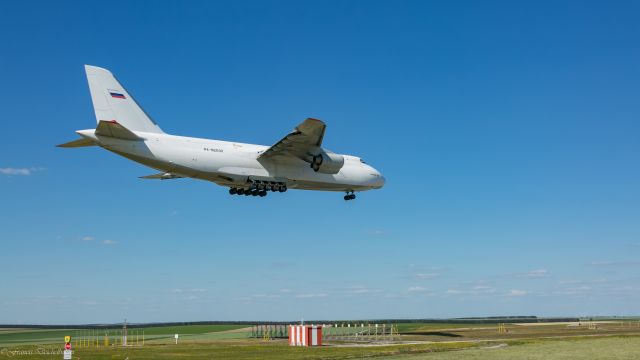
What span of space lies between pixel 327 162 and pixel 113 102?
1519 centimetres

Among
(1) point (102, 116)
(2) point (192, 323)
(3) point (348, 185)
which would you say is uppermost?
(1) point (102, 116)

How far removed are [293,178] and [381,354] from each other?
17188 millimetres

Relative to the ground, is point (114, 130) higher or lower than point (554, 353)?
higher

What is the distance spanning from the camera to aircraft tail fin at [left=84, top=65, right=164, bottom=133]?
42.8 meters

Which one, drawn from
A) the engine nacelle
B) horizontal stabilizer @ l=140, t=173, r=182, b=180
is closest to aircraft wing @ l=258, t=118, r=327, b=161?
the engine nacelle

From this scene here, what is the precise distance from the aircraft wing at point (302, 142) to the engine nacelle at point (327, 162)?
0.67m

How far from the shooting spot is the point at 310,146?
44.7m

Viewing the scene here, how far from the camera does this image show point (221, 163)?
42594mm

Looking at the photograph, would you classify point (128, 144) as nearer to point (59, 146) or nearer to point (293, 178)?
point (59, 146)

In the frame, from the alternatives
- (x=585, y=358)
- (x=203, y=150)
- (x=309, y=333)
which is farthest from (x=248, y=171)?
(x=585, y=358)

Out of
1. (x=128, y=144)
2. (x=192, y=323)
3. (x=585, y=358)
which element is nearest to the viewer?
(x=585, y=358)

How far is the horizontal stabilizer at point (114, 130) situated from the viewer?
38.2 m

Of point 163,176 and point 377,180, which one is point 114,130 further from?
point 377,180

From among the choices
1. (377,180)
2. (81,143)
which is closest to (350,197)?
(377,180)
